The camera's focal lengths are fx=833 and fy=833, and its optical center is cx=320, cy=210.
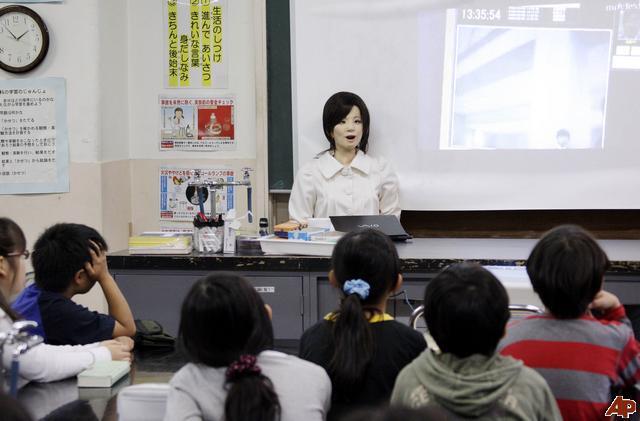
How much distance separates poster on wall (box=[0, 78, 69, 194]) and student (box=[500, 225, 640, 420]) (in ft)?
9.53

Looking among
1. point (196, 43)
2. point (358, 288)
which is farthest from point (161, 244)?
point (358, 288)

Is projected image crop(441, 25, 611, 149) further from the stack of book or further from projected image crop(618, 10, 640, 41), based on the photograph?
the stack of book

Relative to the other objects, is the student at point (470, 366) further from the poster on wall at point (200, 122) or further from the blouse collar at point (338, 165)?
the poster on wall at point (200, 122)

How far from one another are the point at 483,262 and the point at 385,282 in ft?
4.49

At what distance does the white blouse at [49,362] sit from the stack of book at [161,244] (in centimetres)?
147

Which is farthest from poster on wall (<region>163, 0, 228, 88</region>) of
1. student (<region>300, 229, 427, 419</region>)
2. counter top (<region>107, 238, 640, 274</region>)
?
student (<region>300, 229, 427, 419</region>)

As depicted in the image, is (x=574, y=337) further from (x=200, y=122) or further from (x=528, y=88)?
(x=200, y=122)

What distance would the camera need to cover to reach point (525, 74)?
4.01m

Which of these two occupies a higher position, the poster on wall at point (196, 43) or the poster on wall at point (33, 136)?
the poster on wall at point (196, 43)

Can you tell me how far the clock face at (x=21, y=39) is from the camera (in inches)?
157

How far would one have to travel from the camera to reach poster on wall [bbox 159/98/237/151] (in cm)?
425

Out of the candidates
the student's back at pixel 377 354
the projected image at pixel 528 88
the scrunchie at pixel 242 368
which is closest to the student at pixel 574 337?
the student's back at pixel 377 354

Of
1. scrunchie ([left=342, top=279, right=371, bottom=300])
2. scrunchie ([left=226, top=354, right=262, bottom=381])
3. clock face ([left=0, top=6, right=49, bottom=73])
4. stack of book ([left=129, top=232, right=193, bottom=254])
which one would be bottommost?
stack of book ([left=129, top=232, right=193, bottom=254])

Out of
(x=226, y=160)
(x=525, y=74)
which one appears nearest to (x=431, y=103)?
(x=525, y=74)
